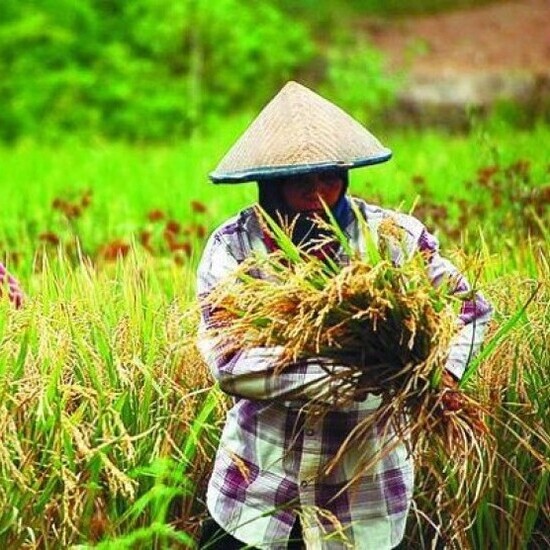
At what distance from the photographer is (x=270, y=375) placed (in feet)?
9.27

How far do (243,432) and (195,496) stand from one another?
470 millimetres

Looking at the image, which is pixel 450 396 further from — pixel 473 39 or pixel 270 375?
pixel 473 39

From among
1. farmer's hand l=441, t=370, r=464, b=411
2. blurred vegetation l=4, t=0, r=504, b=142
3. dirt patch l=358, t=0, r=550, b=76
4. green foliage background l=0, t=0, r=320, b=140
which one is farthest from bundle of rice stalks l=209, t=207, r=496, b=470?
dirt patch l=358, t=0, r=550, b=76

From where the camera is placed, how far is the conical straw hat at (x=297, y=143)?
Result: 296 centimetres

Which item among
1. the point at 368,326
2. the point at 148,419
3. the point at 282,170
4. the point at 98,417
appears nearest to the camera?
the point at 368,326

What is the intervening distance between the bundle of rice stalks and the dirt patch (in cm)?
1030

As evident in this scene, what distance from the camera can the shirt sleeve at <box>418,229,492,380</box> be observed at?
2.94m

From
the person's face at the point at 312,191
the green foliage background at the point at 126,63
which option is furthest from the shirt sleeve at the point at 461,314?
the green foliage background at the point at 126,63

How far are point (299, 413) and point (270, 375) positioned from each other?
0.13 metres

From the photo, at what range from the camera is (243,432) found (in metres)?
3.04

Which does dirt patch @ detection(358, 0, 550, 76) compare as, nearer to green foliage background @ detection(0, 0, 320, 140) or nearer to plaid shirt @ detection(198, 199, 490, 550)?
green foliage background @ detection(0, 0, 320, 140)

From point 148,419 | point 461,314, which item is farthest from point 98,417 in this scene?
point 461,314

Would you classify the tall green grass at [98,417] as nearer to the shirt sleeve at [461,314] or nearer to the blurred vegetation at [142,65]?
the shirt sleeve at [461,314]

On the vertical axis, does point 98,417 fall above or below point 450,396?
below
